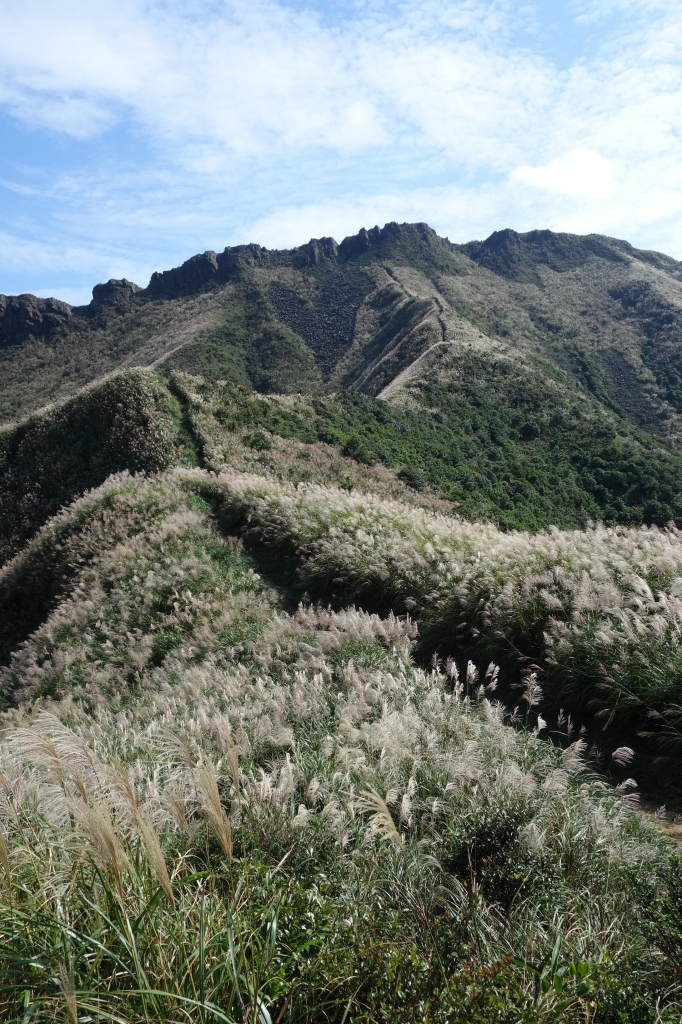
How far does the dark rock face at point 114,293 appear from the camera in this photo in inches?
4092

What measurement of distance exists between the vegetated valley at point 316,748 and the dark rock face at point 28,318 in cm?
8738

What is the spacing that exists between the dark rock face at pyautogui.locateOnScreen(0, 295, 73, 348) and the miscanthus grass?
346 ft

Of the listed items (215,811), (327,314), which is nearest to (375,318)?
(327,314)

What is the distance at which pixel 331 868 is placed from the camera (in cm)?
286

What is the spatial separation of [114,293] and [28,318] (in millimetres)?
16887

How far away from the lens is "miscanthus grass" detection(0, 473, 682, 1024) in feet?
6.47

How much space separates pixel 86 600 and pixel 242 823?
27.0 ft

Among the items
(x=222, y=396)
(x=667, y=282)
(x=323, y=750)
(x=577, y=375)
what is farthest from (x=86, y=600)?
(x=667, y=282)

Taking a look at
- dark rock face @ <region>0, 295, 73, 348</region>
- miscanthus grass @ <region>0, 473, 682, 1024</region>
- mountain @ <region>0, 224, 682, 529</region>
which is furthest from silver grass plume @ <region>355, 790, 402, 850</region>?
dark rock face @ <region>0, 295, 73, 348</region>

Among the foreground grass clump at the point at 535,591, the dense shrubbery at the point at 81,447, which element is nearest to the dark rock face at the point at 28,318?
the dense shrubbery at the point at 81,447

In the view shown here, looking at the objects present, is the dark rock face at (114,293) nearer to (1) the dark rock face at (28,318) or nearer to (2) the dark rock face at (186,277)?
(2) the dark rock face at (186,277)

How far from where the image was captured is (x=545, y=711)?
205 inches

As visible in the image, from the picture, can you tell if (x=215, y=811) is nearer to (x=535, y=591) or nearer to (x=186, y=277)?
(x=535, y=591)

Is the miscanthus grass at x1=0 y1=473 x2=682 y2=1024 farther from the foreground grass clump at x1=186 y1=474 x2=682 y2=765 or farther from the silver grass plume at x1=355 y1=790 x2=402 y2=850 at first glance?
the foreground grass clump at x1=186 y1=474 x2=682 y2=765
